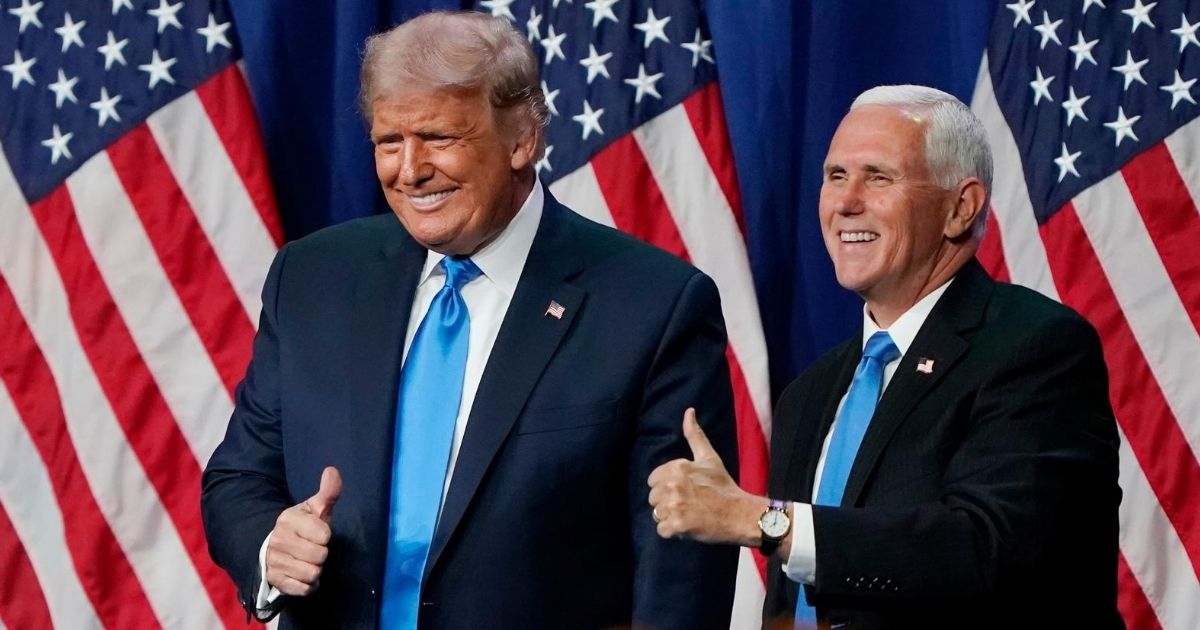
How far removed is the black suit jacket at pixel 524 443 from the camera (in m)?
2.21

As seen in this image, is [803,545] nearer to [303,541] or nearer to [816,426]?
[816,426]

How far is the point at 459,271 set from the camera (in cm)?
235

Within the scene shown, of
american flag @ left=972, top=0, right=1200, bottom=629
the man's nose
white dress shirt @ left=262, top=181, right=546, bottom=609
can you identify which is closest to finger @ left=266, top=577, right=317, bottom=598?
white dress shirt @ left=262, top=181, right=546, bottom=609

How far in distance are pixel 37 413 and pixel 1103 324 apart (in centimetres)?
231

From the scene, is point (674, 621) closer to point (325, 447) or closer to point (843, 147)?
point (325, 447)

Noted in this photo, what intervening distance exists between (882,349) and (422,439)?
0.65 meters

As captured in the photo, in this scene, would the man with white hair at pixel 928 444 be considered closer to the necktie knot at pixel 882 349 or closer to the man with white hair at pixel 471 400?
the necktie knot at pixel 882 349

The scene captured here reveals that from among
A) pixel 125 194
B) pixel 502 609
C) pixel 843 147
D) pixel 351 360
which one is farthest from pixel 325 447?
pixel 125 194

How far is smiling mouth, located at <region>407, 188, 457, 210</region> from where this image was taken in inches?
90.0

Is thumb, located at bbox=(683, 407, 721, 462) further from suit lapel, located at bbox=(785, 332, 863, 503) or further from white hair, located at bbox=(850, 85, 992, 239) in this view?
white hair, located at bbox=(850, 85, 992, 239)

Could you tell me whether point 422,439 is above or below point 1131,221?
above

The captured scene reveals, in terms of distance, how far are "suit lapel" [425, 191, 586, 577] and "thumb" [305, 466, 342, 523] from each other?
159 millimetres

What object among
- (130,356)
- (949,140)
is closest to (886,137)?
(949,140)

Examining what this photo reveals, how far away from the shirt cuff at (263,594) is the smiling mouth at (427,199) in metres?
0.49
